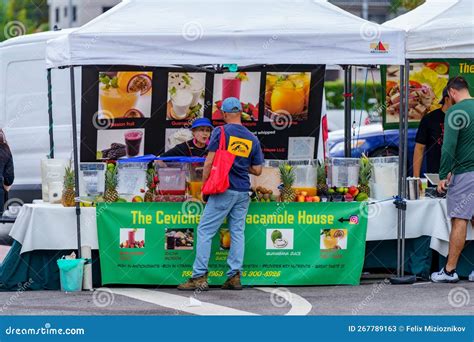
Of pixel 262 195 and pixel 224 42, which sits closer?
pixel 224 42

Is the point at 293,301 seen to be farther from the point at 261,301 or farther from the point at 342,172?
the point at 342,172

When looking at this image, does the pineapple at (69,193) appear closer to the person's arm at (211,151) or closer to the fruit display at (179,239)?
the fruit display at (179,239)

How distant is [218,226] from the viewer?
34.8 ft

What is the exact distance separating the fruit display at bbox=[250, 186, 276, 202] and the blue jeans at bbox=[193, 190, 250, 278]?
39 centimetres

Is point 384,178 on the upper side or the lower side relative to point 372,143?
upper

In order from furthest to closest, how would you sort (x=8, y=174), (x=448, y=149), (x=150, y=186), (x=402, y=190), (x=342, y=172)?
(x=8, y=174), (x=342, y=172), (x=402, y=190), (x=150, y=186), (x=448, y=149)

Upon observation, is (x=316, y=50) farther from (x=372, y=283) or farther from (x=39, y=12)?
(x=39, y=12)

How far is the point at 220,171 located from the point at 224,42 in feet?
3.94

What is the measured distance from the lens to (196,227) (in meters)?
10.8

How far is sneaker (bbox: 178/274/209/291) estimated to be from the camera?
10523 millimetres

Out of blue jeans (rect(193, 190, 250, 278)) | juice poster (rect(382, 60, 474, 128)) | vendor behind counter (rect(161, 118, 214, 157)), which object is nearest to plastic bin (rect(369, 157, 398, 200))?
blue jeans (rect(193, 190, 250, 278))

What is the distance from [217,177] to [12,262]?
7.17 feet

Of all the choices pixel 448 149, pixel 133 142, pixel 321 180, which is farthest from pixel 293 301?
pixel 133 142
